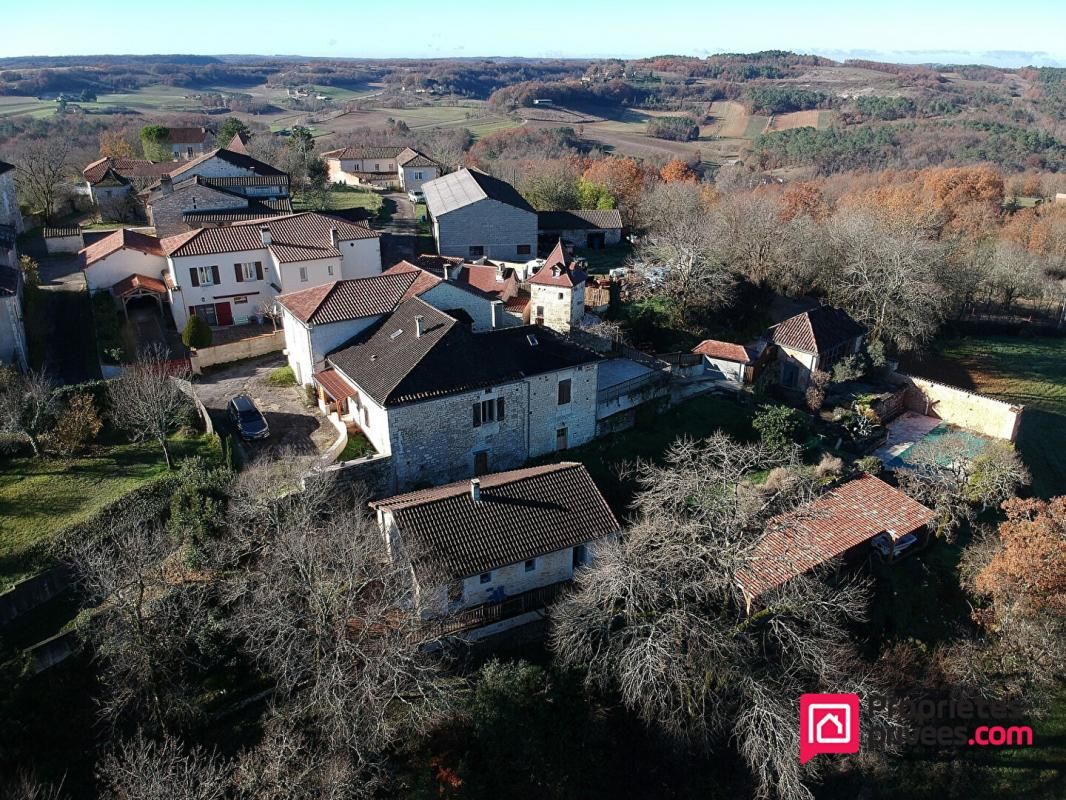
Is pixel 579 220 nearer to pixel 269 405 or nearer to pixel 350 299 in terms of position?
pixel 350 299

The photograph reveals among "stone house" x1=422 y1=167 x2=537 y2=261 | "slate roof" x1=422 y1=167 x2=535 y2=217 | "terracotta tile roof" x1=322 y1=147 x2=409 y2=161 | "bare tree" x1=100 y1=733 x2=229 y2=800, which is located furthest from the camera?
"terracotta tile roof" x1=322 y1=147 x2=409 y2=161

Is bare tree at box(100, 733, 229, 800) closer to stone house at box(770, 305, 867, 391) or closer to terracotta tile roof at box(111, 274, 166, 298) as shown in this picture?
terracotta tile roof at box(111, 274, 166, 298)

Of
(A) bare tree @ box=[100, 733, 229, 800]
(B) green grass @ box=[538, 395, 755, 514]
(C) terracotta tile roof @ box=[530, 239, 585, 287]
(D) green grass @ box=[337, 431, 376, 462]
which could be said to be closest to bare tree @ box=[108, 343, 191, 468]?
(D) green grass @ box=[337, 431, 376, 462]

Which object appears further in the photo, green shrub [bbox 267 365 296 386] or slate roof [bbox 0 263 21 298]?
green shrub [bbox 267 365 296 386]

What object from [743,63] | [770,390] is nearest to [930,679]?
[770,390]

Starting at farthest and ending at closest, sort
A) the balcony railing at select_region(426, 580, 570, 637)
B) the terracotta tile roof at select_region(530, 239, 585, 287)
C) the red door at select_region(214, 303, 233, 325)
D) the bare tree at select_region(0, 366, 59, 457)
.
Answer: the red door at select_region(214, 303, 233, 325) < the terracotta tile roof at select_region(530, 239, 585, 287) < the bare tree at select_region(0, 366, 59, 457) < the balcony railing at select_region(426, 580, 570, 637)

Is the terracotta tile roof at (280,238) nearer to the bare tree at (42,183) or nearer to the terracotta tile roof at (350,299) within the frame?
the terracotta tile roof at (350,299)

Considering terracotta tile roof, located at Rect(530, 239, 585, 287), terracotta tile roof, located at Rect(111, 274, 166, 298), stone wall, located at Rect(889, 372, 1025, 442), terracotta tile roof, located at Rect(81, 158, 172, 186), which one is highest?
terracotta tile roof, located at Rect(81, 158, 172, 186)

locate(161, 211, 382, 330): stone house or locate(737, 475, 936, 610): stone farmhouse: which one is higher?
locate(161, 211, 382, 330): stone house
